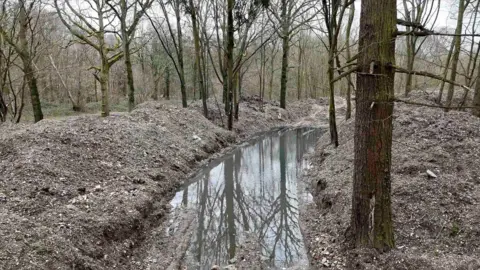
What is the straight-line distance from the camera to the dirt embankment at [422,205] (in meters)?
4.63

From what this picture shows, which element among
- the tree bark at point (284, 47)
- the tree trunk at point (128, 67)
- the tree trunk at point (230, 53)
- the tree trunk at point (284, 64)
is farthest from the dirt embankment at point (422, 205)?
the tree trunk at point (284, 64)

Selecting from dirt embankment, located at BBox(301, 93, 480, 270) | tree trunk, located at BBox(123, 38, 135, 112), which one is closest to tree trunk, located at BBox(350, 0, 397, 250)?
dirt embankment, located at BBox(301, 93, 480, 270)

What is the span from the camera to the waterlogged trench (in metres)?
6.00

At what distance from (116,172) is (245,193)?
3.37 m

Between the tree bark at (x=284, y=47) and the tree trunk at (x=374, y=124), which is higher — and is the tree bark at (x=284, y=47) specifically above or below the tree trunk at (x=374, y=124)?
above

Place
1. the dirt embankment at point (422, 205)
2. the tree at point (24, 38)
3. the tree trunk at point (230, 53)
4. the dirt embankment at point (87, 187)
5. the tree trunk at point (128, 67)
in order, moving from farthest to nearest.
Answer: the tree trunk at point (230, 53), the tree trunk at point (128, 67), the tree at point (24, 38), the dirt embankment at point (87, 187), the dirt embankment at point (422, 205)

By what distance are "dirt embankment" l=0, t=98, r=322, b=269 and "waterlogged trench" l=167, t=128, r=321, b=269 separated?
0.72m

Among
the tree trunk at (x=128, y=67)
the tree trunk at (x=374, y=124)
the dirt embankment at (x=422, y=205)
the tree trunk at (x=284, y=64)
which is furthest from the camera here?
the tree trunk at (x=284, y=64)

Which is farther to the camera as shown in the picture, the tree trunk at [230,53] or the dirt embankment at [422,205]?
the tree trunk at [230,53]

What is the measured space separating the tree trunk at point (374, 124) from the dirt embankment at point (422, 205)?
0.40 m

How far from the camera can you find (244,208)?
8.20 m

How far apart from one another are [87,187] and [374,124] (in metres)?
5.68

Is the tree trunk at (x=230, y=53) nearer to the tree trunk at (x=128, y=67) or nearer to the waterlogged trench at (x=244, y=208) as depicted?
the waterlogged trench at (x=244, y=208)

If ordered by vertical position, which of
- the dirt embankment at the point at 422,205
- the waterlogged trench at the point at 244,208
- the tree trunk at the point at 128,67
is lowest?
the waterlogged trench at the point at 244,208
